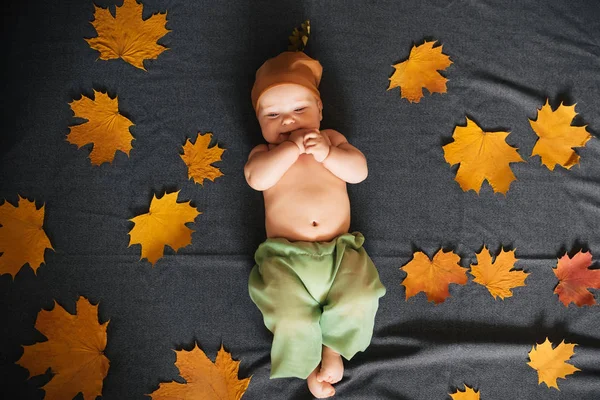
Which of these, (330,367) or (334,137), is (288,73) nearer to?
(334,137)

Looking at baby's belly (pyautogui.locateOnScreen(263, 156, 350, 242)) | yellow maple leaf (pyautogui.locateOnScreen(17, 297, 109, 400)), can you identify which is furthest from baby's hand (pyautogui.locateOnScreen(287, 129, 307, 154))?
yellow maple leaf (pyautogui.locateOnScreen(17, 297, 109, 400))

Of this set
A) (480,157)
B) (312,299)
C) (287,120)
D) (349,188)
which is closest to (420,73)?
(480,157)

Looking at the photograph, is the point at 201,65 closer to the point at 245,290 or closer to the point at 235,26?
the point at 235,26

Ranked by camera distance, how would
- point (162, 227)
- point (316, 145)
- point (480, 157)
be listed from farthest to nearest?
point (480, 157) → point (162, 227) → point (316, 145)

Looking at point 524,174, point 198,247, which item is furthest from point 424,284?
point 198,247

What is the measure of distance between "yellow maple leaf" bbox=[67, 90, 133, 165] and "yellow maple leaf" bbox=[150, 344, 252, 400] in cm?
76

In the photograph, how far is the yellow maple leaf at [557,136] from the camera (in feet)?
6.56

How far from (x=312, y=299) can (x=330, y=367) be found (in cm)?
24

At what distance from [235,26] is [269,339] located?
1.18m

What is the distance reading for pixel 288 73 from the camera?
1.73 meters

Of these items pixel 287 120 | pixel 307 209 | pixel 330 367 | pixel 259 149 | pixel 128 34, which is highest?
pixel 128 34

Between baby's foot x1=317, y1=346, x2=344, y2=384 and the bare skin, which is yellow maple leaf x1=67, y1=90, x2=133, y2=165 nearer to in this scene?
the bare skin

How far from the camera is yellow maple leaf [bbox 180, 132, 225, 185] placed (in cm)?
190

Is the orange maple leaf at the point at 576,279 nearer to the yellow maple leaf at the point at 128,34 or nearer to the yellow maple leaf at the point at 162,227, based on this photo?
the yellow maple leaf at the point at 162,227
